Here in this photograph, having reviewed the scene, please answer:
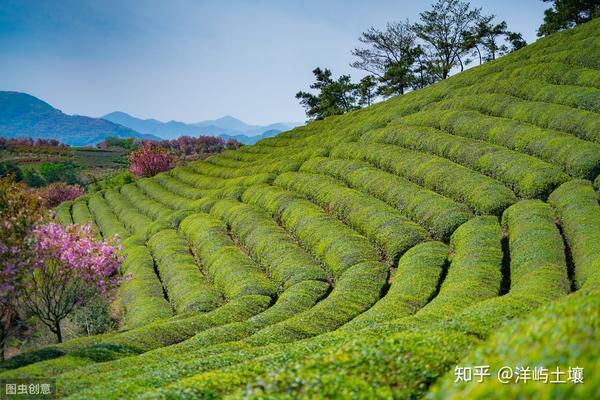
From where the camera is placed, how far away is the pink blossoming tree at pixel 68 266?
24.2m

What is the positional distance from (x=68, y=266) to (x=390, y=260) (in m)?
20.3

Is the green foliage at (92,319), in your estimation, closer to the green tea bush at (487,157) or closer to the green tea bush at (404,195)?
the green tea bush at (404,195)

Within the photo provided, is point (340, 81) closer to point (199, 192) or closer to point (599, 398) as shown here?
point (199, 192)

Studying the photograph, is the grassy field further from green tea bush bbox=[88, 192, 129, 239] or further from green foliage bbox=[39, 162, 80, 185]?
green tea bush bbox=[88, 192, 129, 239]

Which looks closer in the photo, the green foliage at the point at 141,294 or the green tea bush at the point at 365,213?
the green tea bush at the point at 365,213

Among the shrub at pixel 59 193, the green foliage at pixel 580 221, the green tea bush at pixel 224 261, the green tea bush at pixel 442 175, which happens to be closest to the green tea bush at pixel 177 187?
the green tea bush at pixel 224 261

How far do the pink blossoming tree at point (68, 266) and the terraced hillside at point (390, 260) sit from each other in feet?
13.2

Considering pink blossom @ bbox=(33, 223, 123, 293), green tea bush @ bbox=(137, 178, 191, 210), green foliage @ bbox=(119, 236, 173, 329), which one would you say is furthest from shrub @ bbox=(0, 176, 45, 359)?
green tea bush @ bbox=(137, 178, 191, 210)

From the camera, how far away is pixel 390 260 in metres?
31.6

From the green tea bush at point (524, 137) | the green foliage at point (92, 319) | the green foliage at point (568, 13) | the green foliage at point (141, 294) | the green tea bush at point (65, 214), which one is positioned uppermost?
the green foliage at point (568, 13)

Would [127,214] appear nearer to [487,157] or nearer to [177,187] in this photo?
[177,187]

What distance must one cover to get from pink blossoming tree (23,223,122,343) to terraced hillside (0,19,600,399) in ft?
13.2

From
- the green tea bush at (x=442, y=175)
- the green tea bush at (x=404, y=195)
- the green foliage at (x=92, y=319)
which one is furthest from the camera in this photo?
the green foliage at (x=92, y=319)

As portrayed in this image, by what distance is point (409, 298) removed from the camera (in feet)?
77.9
